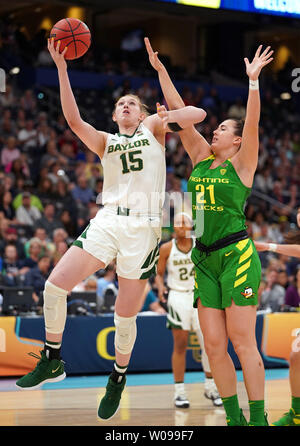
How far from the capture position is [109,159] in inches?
227

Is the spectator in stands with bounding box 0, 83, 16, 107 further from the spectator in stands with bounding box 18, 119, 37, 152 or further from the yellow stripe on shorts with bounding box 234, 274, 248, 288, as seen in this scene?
the yellow stripe on shorts with bounding box 234, 274, 248, 288

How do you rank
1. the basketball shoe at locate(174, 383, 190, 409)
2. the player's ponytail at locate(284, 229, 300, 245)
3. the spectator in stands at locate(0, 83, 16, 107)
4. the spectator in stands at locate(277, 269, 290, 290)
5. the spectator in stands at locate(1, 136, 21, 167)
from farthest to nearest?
the spectator in stands at locate(0, 83, 16, 107)
the spectator in stands at locate(1, 136, 21, 167)
the spectator in stands at locate(277, 269, 290, 290)
the basketball shoe at locate(174, 383, 190, 409)
the player's ponytail at locate(284, 229, 300, 245)

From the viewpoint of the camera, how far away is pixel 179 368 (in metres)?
8.51

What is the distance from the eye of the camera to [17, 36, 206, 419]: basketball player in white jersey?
18.2 ft

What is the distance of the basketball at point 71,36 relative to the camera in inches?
227

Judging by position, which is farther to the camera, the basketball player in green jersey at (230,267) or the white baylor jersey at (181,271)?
the white baylor jersey at (181,271)

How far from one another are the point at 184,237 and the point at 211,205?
349 cm

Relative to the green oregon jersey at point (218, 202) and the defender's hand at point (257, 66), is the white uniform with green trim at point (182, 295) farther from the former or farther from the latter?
the defender's hand at point (257, 66)

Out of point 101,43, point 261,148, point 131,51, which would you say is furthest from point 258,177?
point 101,43

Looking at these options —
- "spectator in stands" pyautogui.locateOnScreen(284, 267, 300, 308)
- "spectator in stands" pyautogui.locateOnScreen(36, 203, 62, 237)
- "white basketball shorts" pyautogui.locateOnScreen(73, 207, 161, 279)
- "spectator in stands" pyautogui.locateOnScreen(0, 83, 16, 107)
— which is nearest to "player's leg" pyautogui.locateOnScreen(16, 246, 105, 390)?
"white basketball shorts" pyautogui.locateOnScreen(73, 207, 161, 279)

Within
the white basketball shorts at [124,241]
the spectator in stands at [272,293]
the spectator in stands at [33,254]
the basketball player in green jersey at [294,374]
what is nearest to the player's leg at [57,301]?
the white basketball shorts at [124,241]

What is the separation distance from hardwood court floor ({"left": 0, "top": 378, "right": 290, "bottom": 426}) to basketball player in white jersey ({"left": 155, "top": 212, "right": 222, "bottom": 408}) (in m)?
0.27

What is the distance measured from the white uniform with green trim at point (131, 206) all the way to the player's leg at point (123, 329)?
0.31 ft
